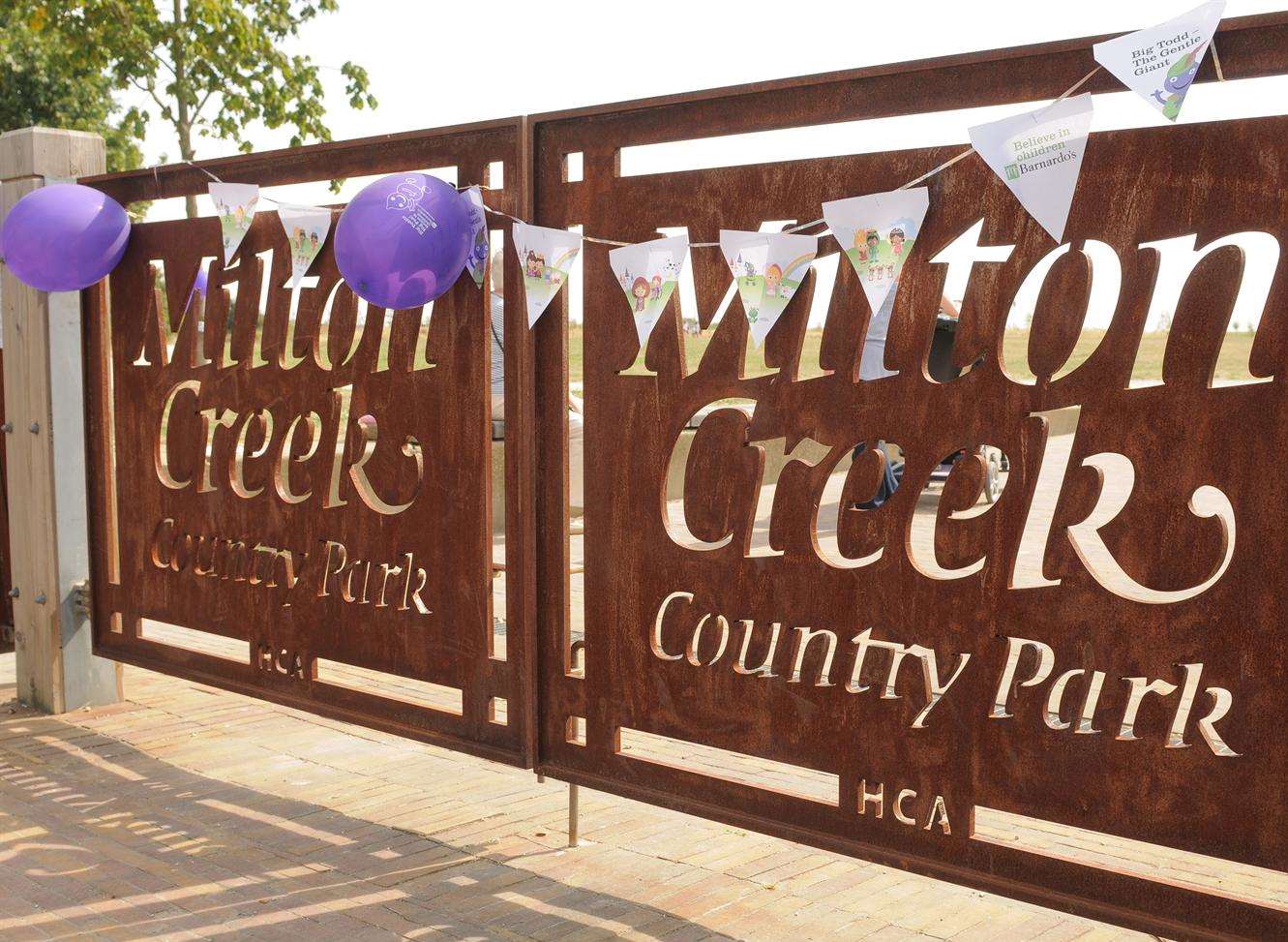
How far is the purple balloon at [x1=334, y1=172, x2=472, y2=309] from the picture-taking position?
3840 mm

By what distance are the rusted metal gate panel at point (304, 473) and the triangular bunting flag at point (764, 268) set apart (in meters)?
0.92

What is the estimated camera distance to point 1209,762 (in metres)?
2.79

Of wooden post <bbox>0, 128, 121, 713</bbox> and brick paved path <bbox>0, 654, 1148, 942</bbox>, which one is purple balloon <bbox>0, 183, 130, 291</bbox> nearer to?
wooden post <bbox>0, 128, 121, 713</bbox>

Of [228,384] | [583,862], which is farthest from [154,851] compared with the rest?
[228,384]

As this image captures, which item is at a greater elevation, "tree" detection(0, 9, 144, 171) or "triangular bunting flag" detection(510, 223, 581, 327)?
"tree" detection(0, 9, 144, 171)

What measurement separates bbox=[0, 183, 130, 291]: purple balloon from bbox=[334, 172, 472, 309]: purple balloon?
5.60ft

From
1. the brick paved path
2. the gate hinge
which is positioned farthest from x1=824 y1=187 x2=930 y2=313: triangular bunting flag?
the gate hinge

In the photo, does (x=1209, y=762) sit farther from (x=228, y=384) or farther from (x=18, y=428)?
(x=18, y=428)

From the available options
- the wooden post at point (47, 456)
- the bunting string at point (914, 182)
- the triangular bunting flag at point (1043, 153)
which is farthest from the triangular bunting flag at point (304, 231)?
the triangular bunting flag at point (1043, 153)

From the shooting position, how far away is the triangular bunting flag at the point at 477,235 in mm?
4023

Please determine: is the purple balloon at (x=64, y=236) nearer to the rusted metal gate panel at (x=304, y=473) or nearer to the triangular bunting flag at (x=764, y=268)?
the rusted metal gate panel at (x=304, y=473)

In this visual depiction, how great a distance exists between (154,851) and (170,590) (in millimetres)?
1416

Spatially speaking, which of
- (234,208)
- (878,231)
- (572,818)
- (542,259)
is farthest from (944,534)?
(234,208)

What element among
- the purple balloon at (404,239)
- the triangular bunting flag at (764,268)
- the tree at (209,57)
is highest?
the tree at (209,57)
